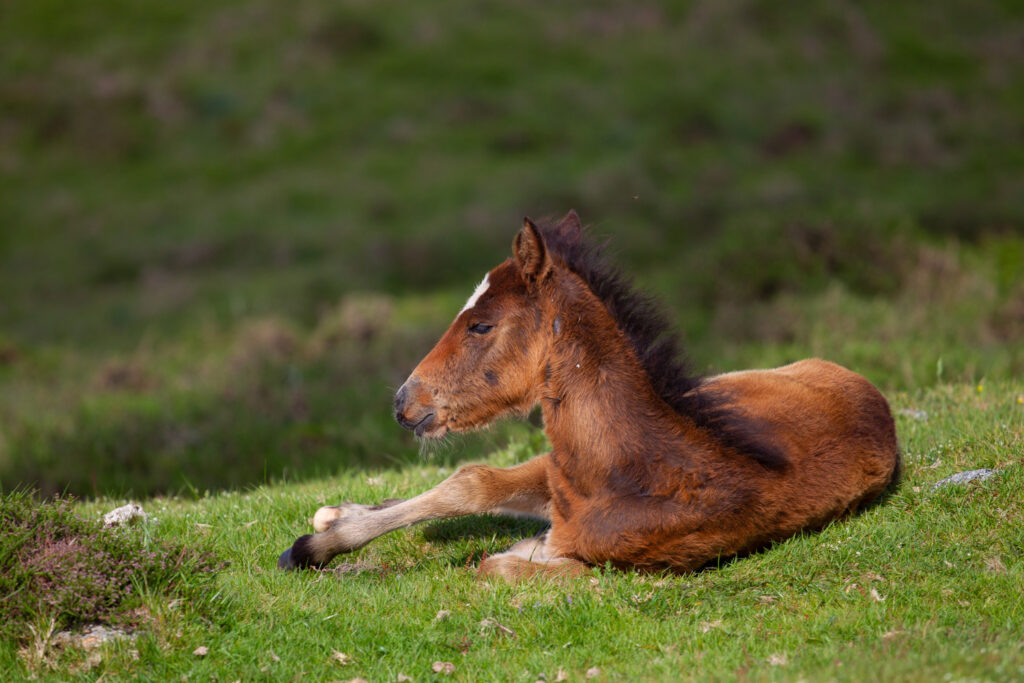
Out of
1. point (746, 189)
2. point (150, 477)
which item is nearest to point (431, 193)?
point (746, 189)

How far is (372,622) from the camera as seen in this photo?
5.95 m

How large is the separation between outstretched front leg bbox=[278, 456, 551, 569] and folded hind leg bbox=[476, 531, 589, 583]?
0.38 m

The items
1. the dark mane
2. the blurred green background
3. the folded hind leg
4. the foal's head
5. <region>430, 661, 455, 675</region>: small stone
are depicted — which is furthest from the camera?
the blurred green background

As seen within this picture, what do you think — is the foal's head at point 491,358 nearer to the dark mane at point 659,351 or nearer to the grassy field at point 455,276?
the dark mane at point 659,351

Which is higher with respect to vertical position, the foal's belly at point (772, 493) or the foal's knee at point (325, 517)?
the foal's belly at point (772, 493)

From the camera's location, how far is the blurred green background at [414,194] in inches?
580

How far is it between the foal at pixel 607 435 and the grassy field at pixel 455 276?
0.23 metres

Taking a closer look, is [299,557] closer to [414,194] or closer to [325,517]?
[325,517]

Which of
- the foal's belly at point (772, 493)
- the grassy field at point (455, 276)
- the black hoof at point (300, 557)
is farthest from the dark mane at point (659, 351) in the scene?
the black hoof at point (300, 557)

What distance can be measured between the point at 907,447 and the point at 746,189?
16.3m

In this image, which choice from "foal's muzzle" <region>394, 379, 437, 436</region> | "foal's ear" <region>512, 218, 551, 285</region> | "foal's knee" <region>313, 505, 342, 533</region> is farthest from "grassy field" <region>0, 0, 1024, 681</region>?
"foal's ear" <region>512, 218, 551, 285</region>

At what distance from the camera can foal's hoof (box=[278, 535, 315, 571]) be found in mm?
6750

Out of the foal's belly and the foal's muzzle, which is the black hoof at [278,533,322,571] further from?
the foal's belly

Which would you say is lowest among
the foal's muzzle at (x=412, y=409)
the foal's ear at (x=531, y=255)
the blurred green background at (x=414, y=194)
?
the blurred green background at (x=414, y=194)
